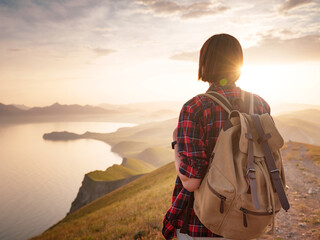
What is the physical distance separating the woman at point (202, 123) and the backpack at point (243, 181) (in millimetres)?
155

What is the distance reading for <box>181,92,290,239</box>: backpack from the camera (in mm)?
1708

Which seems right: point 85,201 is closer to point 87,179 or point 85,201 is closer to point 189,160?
point 87,179

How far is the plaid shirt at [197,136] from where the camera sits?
192 centimetres

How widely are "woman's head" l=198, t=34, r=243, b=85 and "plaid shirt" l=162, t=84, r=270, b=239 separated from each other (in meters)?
0.11

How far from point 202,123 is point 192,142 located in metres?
0.25

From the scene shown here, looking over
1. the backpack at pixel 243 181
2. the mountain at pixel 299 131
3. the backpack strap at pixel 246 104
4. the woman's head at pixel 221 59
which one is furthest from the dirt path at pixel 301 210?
the mountain at pixel 299 131

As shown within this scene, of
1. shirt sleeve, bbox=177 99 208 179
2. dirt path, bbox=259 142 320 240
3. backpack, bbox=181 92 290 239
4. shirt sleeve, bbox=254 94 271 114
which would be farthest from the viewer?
dirt path, bbox=259 142 320 240

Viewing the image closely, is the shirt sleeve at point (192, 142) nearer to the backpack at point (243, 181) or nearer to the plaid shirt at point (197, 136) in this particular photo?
the plaid shirt at point (197, 136)

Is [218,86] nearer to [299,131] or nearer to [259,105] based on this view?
[259,105]

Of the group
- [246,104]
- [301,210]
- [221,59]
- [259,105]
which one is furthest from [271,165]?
[301,210]

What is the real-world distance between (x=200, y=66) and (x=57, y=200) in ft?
506

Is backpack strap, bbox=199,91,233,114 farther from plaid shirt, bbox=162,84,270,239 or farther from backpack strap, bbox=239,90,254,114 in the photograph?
backpack strap, bbox=239,90,254,114

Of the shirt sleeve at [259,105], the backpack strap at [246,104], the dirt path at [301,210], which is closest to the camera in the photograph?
the backpack strap at [246,104]

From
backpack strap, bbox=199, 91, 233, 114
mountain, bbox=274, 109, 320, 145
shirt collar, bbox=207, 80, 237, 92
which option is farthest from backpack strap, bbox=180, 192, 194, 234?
mountain, bbox=274, 109, 320, 145
